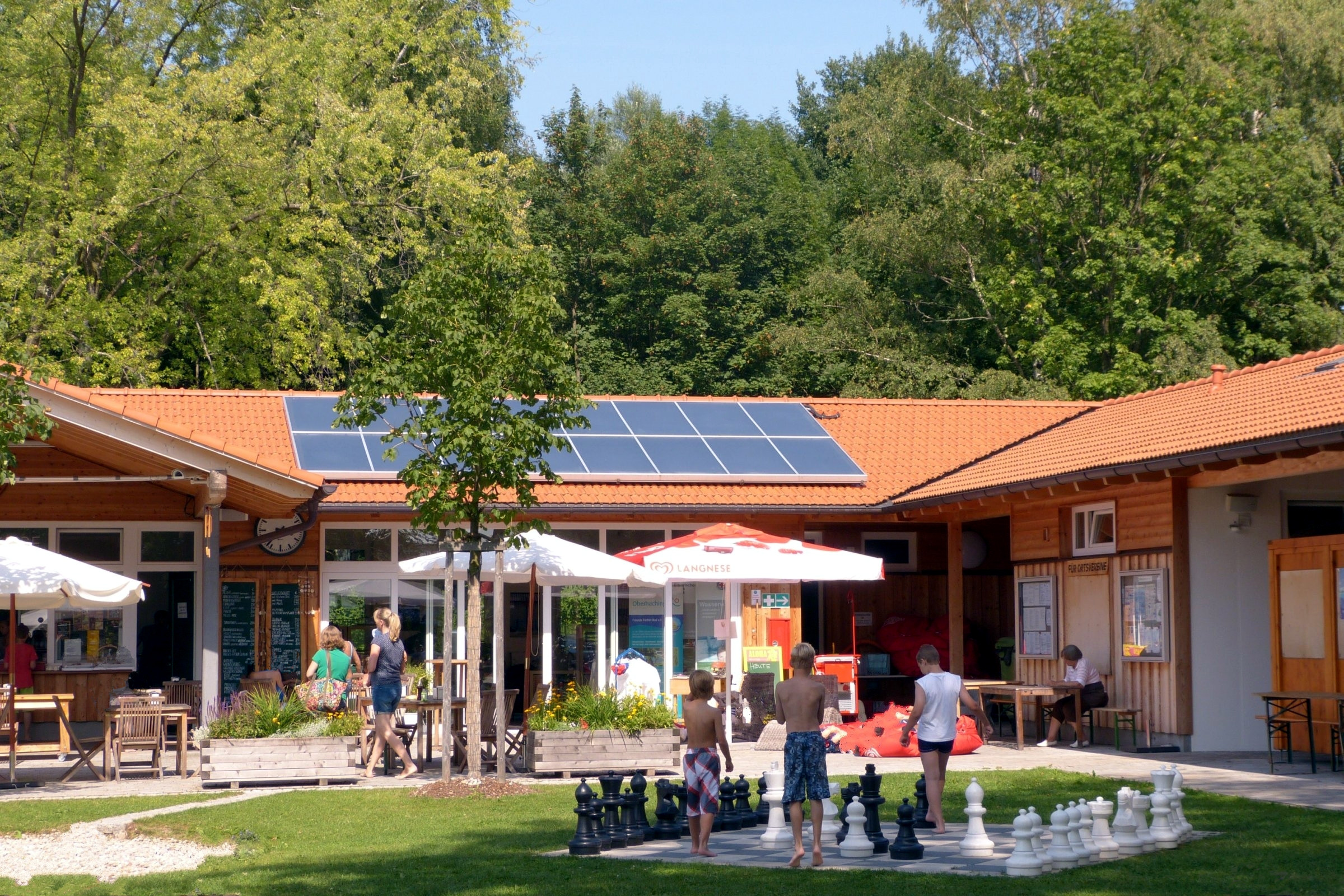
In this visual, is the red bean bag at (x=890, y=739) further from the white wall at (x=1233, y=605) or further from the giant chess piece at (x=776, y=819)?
the giant chess piece at (x=776, y=819)

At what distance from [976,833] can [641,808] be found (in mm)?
2287

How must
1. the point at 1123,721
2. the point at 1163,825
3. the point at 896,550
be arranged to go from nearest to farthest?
the point at 1163,825, the point at 1123,721, the point at 896,550

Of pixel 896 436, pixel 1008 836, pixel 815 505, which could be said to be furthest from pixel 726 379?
pixel 1008 836

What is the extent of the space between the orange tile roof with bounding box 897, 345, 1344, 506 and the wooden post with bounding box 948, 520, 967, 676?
81 cm

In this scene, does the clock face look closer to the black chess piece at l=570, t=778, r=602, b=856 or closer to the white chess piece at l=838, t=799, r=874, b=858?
the black chess piece at l=570, t=778, r=602, b=856

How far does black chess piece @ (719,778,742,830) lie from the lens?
1024 centimetres

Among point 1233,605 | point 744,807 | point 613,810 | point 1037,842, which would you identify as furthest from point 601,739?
point 1233,605

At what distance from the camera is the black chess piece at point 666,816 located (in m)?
9.98

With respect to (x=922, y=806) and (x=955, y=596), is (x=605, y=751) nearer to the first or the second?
(x=922, y=806)

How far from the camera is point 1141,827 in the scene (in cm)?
893

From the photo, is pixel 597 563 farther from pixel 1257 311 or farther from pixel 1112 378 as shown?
pixel 1257 311

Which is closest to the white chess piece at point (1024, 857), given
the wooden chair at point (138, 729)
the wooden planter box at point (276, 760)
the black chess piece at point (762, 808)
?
the black chess piece at point (762, 808)

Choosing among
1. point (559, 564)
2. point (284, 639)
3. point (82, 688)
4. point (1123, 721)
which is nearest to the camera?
point (559, 564)

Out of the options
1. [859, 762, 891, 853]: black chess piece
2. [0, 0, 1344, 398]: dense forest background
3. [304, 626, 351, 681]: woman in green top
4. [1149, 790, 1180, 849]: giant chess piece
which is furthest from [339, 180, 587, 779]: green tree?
[0, 0, 1344, 398]: dense forest background
